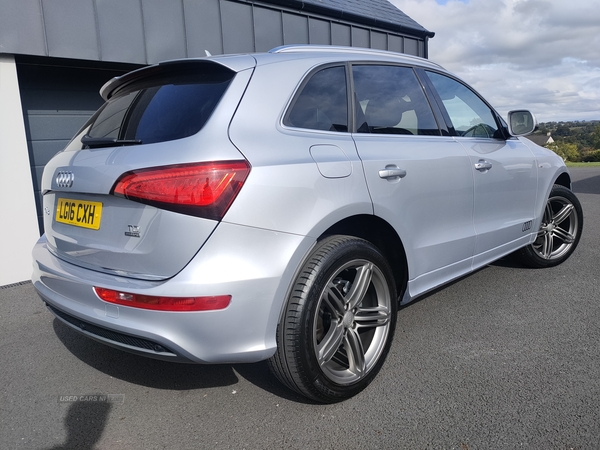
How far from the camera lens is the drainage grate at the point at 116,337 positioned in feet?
6.84

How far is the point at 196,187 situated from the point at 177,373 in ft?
4.77

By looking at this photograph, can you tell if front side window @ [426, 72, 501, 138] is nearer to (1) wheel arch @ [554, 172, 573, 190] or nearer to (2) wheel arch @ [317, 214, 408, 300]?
(2) wheel arch @ [317, 214, 408, 300]

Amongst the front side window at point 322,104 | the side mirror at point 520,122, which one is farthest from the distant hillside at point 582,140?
the front side window at point 322,104

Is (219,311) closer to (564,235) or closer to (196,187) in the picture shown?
(196,187)

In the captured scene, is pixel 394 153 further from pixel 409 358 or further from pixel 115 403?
pixel 115 403

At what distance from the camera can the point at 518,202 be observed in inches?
153

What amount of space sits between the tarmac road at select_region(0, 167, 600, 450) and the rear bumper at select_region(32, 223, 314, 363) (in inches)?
19.3

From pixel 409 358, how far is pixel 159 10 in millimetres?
5159

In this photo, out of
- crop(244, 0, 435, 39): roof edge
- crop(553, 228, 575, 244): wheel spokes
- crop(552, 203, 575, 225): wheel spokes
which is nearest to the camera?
crop(552, 203, 575, 225): wheel spokes

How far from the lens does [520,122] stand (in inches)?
157

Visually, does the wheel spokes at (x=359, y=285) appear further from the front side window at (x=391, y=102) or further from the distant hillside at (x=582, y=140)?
the distant hillside at (x=582, y=140)

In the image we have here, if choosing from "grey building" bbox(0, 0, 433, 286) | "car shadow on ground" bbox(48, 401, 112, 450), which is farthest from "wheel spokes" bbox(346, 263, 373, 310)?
"grey building" bbox(0, 0, 433, 286)

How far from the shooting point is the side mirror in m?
3.93

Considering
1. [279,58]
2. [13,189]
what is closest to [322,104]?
[279,58]
